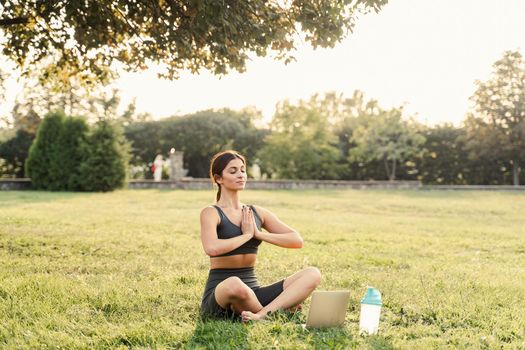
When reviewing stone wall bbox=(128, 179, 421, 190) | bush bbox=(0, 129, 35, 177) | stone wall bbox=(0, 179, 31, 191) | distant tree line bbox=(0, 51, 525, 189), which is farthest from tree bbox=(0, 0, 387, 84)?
bush bbox=(0, 129, 35, 177)

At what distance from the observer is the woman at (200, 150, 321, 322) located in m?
4.23

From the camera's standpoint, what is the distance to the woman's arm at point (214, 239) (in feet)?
13.9

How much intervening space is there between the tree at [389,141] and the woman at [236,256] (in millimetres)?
30347

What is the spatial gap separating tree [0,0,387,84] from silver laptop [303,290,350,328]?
11.5 feet

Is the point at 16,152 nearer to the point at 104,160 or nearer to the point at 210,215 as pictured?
the point at 104,160

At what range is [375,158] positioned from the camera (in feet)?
117

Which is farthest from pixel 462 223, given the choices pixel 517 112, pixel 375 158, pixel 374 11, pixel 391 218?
pixel 517 112

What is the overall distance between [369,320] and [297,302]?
25.1 inches

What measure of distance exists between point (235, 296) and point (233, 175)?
94cm

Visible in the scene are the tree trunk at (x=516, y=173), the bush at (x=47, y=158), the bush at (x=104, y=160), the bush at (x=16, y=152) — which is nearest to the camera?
the bush at (x=104, y=160)

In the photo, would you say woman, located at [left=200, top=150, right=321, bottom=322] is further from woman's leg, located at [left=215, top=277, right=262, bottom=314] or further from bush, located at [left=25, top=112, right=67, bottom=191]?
bush, located at [left=25, top=112, right=67, bottom=191]

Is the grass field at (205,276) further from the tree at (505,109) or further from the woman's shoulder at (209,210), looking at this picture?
the tree at (505,109)

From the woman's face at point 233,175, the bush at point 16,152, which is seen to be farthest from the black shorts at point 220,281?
the bush at point 16,152

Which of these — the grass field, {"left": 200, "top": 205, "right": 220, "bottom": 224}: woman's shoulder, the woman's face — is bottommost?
the grass field
